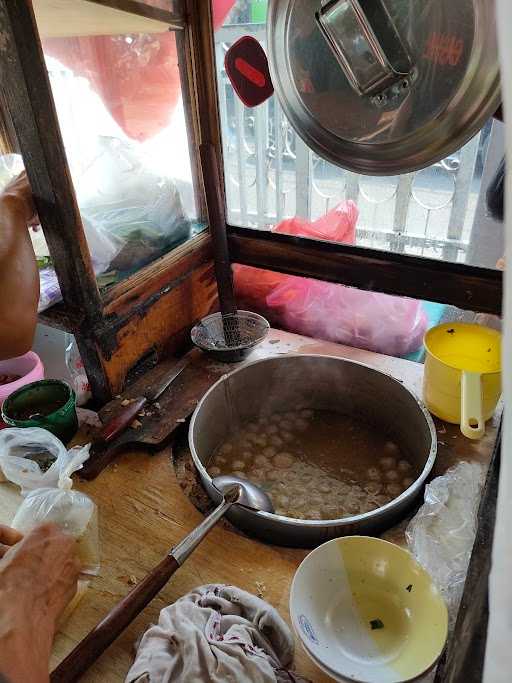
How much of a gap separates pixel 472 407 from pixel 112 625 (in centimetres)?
84

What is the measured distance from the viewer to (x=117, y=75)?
1.46 meters

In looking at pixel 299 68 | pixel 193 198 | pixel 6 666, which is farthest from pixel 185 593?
pixel 193 198

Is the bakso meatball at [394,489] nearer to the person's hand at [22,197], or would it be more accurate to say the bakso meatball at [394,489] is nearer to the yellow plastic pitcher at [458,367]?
the yellow plastic pitcher at [458,367]

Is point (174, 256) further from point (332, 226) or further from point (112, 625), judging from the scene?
point (112, 625)

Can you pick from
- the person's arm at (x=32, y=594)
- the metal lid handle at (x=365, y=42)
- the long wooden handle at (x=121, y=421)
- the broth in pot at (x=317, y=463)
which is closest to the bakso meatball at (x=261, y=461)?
the broth in pot at (x=317, y=463)

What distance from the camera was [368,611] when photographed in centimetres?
97

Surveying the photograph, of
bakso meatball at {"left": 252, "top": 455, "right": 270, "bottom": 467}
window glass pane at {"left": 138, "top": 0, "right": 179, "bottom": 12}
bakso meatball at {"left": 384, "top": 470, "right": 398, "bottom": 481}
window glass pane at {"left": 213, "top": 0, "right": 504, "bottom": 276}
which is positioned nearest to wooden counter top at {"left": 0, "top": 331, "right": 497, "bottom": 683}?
bakso meatball at {"left": 384, "top": 470, "right": 398, "bottom": 481}

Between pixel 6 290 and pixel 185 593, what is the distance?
0.76m

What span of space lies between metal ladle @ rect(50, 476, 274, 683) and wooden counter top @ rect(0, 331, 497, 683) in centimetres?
5

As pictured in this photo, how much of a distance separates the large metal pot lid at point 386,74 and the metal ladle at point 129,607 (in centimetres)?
85

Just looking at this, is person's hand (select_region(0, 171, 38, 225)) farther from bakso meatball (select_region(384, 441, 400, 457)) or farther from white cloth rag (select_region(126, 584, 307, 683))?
bakso meatball (select_region(384, 441, 400, 457))

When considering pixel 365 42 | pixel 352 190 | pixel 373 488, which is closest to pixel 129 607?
pixel 373 488

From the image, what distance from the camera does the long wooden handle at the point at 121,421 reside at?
1.30 meters

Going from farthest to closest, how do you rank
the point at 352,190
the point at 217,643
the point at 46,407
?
the point at 352,190
the point at 46,407
the point at 217,643
